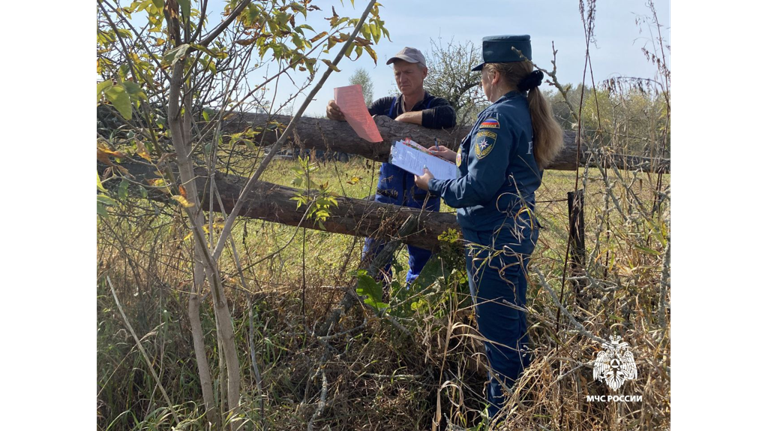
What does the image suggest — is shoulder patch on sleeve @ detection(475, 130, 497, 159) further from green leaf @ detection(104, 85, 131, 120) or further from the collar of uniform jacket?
green leaf @ detection(104, 85, 131, 120)

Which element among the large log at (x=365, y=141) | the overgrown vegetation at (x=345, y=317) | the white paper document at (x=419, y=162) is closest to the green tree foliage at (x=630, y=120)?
the overgrown vegetation at (x=345, y=317)

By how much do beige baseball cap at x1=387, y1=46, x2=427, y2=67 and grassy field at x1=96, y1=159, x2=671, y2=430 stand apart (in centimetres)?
126

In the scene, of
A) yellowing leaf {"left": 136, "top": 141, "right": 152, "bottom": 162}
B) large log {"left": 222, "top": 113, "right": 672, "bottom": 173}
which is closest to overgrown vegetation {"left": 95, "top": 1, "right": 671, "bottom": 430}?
yellowing leaf {"left": 136, "top": 141, "right": 152, "bottom": 162}

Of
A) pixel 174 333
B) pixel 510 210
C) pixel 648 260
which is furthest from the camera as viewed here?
pixel 174 333

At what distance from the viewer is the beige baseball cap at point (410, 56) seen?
3838mm

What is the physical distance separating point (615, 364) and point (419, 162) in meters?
1.56

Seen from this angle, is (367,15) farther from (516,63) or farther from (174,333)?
(174,333)

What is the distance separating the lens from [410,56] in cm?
386

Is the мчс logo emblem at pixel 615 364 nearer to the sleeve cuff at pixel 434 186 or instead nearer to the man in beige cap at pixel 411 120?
the sleeve cuff at pixel 434 186

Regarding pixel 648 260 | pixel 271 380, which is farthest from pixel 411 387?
pixel 648 260

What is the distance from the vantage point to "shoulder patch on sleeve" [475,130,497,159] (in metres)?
2.31

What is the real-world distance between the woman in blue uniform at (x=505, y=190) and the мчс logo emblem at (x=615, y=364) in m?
0.61
